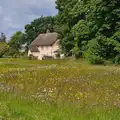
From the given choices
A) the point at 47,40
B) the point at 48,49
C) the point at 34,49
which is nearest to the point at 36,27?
the point at 34,49

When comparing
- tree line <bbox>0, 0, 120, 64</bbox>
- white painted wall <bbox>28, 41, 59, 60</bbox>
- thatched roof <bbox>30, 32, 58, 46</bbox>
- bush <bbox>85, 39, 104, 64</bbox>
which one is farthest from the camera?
thatched roof <bbox>30, 32, 58, 46</bbox>

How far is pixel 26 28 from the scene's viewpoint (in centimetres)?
13662

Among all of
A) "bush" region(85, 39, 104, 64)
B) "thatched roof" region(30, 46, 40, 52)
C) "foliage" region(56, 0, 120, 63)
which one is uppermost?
→ "foliage" region(56, 0, 120, 63)

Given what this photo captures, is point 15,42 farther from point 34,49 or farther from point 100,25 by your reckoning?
point 100,25

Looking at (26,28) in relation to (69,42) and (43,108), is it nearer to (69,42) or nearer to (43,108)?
(69,42)

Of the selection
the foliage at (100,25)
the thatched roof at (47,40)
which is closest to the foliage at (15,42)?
the thatched roof at (47,40)

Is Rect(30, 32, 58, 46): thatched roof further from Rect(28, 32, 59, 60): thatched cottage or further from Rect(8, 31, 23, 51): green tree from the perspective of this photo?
Rect(8, 31, 23, 51): green tree

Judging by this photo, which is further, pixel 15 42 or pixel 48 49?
pixel 15 42

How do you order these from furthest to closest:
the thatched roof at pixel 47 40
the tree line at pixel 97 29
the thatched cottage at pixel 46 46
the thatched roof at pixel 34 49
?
the thatched roof at pixel 34 49 < the thatched roof at pixel 47 40 < the thatched cottage at pixel 46 46 < the tree line at pixel 97 29

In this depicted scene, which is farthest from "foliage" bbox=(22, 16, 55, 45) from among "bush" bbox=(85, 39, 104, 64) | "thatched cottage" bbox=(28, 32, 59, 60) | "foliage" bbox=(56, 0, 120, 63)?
"bush" bbox=(85, 39, 104, 64)

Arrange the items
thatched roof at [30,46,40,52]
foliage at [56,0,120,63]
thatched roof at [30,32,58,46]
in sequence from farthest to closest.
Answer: thatched roof at [30,46,40,52] < thatched roof at [30,32,58,46] < foliage at [56,0,120,63]

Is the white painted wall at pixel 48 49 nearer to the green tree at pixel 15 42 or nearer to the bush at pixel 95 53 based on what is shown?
the green tree at pixel 15 42

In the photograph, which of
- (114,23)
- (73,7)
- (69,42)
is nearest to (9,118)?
(114,23)

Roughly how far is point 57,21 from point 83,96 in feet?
213
